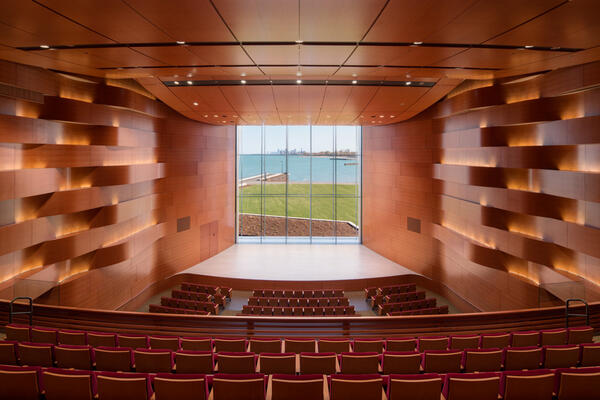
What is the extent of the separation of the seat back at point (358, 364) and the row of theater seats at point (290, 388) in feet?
2.92

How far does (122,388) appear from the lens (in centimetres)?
341

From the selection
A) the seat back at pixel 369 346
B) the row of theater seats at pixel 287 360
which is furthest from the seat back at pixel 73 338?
the seat back at pixel 369 346

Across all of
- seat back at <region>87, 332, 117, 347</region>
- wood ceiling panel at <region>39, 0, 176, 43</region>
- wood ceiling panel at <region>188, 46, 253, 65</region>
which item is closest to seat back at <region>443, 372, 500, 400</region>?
seat back at <region>87, 332, 117, 347</region>

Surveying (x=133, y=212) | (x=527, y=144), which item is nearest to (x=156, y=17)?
(x=133, y=212)

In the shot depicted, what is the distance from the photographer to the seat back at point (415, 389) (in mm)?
3457

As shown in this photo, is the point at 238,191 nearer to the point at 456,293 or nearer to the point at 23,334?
the point at 456,293

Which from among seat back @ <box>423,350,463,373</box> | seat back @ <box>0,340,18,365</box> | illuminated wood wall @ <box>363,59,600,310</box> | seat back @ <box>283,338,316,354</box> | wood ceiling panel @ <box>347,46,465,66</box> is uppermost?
wood ceiling panel @ <box>347,46,465,66</box>

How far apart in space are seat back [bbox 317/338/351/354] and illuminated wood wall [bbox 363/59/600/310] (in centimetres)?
613

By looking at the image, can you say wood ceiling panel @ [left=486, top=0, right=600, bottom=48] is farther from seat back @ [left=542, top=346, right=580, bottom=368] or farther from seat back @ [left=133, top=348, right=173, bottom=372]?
seat back @ [left=133, top=348, right=173, bottom=372]

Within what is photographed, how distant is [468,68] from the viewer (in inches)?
319

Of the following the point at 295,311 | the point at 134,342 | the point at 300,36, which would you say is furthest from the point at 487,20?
the point at 295,311

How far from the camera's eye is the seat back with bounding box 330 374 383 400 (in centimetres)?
343

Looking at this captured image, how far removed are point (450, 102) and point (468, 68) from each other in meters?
5.53

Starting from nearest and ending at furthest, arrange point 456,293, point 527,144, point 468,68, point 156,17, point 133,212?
point 156,17 → point 468,68 → point 527,144 → point 133,212 → point 456,293
